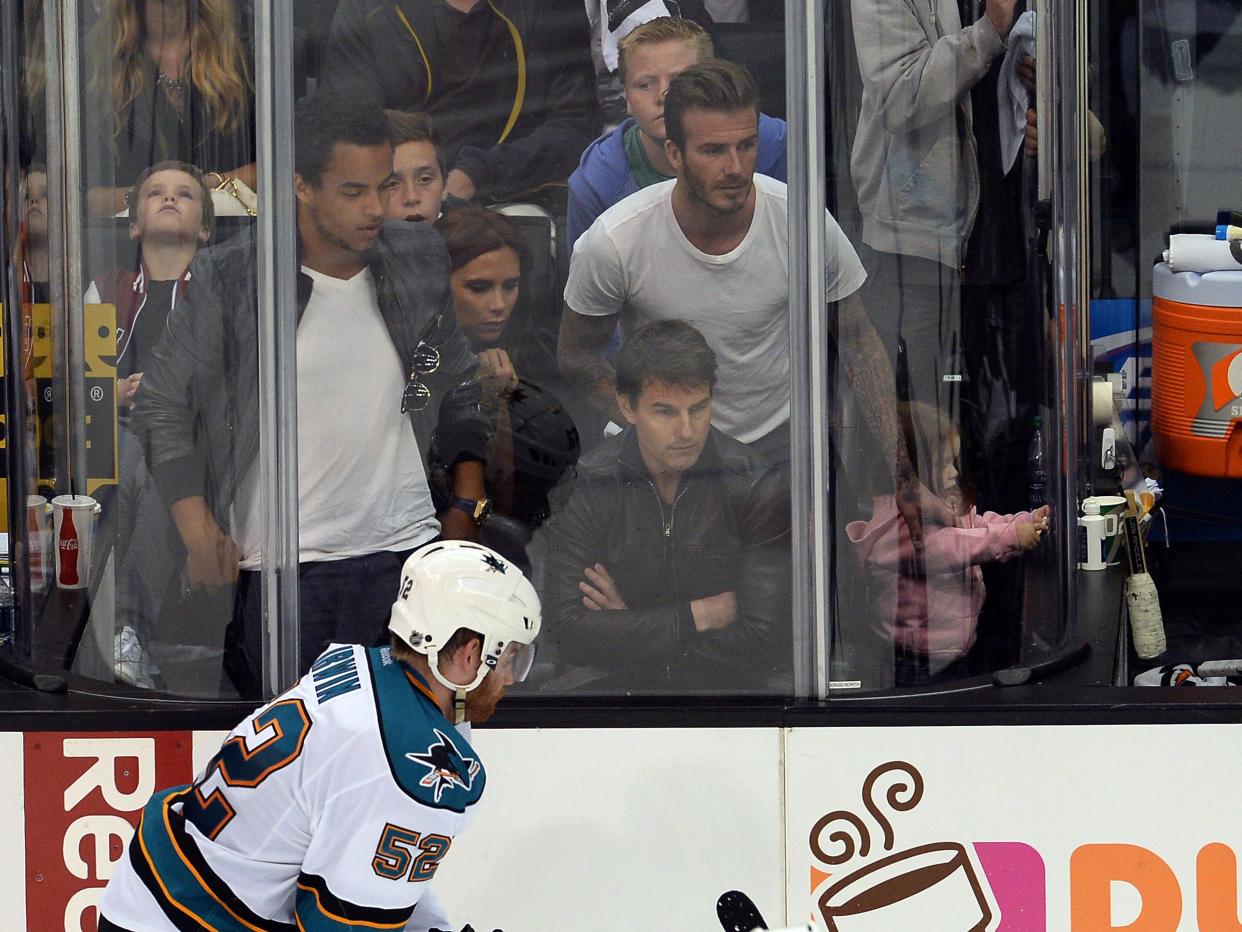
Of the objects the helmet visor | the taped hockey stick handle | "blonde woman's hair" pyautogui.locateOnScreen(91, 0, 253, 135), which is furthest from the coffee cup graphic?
"blonde woman's hair" pyautogui.locateOnScreen(91, 0, 253, 135)

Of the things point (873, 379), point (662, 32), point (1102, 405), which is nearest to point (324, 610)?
point (873, 379)

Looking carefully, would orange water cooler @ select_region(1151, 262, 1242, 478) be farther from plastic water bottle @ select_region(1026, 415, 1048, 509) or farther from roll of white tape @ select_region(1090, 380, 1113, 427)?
plastic water bottle @ select_region(1026, 415, 1048, 509)

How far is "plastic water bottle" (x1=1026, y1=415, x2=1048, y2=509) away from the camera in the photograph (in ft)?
10.6

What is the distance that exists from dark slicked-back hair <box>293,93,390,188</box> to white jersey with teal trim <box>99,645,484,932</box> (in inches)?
34.7

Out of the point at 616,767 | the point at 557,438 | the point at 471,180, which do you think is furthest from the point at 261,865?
the point at 471,180

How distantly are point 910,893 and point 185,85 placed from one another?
6.08ft

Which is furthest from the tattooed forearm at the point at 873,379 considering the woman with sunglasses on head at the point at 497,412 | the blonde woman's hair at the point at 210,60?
the blonde woman's hair at the point at 210,60

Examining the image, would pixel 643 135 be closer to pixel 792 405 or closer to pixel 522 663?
pixel 792 405

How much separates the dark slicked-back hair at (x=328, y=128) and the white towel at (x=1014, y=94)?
1061 mm

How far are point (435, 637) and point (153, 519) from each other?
34.2 inches

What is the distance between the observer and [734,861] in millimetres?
3066

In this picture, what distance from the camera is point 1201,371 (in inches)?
166

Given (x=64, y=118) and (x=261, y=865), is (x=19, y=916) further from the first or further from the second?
(x=64, y=118)

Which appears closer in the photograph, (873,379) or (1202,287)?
(873,379)
